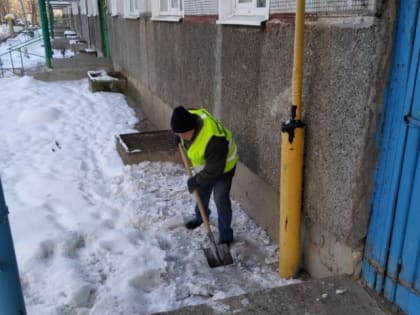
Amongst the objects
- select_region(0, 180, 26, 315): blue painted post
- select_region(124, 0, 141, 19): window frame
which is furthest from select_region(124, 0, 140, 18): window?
select_region(0, 180, 26, 315): blue painted post

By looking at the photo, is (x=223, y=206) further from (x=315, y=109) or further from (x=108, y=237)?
(x=315, y=109)

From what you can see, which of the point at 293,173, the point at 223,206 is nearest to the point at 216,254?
the point at 223,206

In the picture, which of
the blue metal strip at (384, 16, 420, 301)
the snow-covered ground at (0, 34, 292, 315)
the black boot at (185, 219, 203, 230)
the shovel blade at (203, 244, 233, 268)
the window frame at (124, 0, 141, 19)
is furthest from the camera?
the window frame at (124, 0, 141, 19)

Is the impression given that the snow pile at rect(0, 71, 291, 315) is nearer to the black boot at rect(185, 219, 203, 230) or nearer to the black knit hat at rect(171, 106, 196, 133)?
the black boot at rect(185, 219, 203, 230)

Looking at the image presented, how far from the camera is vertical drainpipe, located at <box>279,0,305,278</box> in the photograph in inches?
101

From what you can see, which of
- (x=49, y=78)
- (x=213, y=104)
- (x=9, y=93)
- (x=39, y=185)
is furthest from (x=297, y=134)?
(x=49, y=78)

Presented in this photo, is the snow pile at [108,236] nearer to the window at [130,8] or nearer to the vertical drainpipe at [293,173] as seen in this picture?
the vertical drainpipe at [293,173]

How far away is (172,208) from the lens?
14.1ft

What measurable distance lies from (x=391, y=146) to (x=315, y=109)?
604 mm

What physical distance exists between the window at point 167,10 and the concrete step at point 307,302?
401cm

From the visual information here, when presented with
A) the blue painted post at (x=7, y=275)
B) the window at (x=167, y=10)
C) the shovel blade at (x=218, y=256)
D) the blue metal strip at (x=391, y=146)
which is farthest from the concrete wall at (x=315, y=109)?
the blue painted post at (x=7, y=275)

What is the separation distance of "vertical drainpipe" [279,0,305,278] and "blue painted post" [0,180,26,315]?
173cm

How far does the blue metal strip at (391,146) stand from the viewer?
1.97m

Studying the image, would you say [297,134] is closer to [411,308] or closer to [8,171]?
[411,308]
